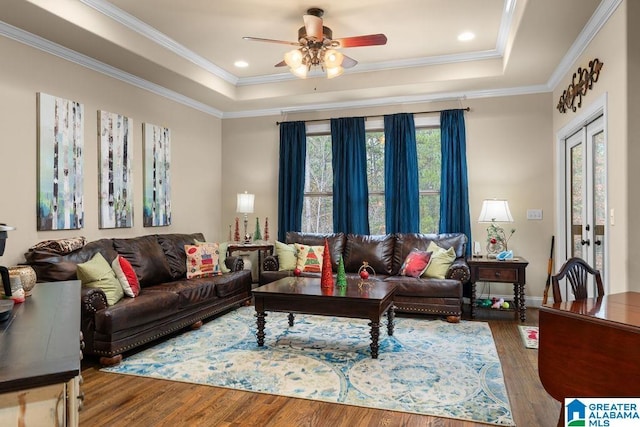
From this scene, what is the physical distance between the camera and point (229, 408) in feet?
8.80

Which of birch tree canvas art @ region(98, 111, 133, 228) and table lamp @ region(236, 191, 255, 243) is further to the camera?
table lamp @ region(236, 191, 255, 243)

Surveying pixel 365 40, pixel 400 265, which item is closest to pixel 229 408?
pixel 365 40

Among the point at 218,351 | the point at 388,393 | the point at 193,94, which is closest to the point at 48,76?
the point at 193,94

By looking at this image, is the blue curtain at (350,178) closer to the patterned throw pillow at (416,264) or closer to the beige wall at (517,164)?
the beige wall at (517,164)

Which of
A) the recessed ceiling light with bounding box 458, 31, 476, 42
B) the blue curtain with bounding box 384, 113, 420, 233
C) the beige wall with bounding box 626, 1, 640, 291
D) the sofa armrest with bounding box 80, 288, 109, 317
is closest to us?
the beige wall with bounding box 626, 1, 640, 291

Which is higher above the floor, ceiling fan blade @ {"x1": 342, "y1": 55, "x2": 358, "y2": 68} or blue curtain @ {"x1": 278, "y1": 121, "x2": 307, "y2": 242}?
ceiling fan blade @ {"x1": 342, "y1": 55, "x2": 358, "y2": 68}

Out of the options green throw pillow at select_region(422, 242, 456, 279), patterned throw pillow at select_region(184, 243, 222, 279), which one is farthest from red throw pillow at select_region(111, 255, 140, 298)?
green throw pillow at select_region(422, 242, 456, 279)

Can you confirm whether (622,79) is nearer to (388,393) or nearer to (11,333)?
(388,393)

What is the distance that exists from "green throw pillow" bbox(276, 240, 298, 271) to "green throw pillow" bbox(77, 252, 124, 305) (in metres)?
2.19

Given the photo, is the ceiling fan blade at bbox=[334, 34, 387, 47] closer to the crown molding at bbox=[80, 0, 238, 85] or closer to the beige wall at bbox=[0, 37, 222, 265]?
the crown molding at bbox=[80, 0, 238, 85]

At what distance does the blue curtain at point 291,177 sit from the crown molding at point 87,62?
1.37 metres

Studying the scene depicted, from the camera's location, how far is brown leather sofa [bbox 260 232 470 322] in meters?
4.72

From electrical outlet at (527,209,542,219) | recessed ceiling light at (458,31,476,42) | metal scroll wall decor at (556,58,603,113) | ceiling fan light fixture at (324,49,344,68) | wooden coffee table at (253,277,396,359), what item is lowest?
wooden coffee table at (253,277,396,359)

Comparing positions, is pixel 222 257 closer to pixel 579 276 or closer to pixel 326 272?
pixel 326 272
